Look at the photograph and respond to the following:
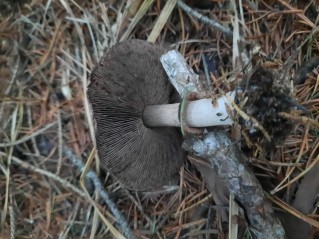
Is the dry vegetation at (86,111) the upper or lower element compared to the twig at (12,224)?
upper

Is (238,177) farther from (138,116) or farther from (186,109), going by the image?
(138,116)

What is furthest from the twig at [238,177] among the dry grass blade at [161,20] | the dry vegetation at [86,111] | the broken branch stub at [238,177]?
the dry grass blade at [161,20]

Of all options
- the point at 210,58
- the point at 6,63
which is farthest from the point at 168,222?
the point at 6,63

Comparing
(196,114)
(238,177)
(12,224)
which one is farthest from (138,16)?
(12,224)

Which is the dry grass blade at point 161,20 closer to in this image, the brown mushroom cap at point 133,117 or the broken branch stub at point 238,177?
the brown mushroom cap at point 133,117

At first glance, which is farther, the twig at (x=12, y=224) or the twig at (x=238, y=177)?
the twig at (x=12, y=224)

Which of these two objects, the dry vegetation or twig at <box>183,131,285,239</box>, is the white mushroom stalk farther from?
the dry vegetation
